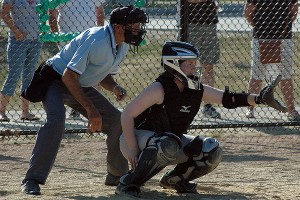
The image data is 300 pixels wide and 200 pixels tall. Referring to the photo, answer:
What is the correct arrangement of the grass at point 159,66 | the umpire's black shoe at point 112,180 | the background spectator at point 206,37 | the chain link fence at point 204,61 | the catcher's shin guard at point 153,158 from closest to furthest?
the catcher's shin guard at point 153,158
the umpire's black shoe at point 112,180
the chain link fence at point 204,61
the background spectator at point 206,37
the grass at point 159,66

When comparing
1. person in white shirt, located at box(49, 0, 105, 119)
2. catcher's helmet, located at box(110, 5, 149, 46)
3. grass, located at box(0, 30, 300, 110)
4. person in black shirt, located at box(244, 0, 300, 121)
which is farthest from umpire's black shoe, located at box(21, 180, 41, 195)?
grass, located at box(0, 30, 300, 110)

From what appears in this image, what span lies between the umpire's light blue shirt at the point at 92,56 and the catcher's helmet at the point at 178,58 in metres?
0.38

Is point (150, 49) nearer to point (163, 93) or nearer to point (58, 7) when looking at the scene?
point (58, 7)

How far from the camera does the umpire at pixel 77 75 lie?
6.82m

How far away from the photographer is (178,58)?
22.4 feet

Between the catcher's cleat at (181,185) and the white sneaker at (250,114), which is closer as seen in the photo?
the catcher's cleat at (181,185)

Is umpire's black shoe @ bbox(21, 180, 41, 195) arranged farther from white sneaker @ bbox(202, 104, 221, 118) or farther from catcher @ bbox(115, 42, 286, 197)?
white sneaker @ bbox(202, 104, 221, 118)

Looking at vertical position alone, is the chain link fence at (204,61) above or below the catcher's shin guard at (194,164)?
below

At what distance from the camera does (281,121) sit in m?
10.4

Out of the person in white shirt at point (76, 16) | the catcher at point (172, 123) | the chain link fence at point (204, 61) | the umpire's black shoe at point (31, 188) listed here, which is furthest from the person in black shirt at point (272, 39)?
the umpire's black shoe at point (31, 188)

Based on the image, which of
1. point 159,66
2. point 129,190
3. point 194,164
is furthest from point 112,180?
point 159,66

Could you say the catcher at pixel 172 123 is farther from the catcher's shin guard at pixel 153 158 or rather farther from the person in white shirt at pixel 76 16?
the person in white shirt at pixel 76 16

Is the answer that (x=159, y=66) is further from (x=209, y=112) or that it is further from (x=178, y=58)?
(x=178, y=58)

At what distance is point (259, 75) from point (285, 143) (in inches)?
44.2
